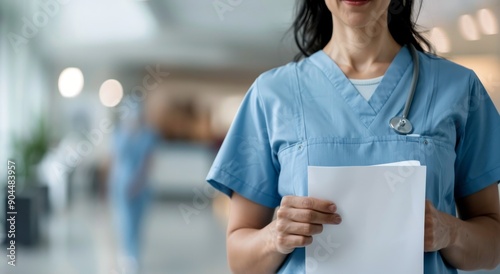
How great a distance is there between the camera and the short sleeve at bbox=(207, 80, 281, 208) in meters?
0.97

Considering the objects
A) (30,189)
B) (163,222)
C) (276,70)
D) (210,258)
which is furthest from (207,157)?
(276,70)

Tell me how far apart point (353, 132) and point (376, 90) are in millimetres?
86

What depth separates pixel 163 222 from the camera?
4.81 m

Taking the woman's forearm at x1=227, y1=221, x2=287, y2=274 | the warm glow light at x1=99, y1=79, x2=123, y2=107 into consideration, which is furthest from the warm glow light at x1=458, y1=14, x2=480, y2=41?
the warm glow light at x1=99, y1=79, x2=123, y2=107

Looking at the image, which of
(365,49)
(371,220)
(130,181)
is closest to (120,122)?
(130,181)

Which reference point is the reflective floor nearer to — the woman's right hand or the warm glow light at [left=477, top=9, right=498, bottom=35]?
the warm glow light at [left=477, top=9, right=498, bottom=35]

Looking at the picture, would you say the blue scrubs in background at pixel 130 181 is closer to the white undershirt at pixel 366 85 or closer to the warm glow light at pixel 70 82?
the warm glow light at pixel 70 82

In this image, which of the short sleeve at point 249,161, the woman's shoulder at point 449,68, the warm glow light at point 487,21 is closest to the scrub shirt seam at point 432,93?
the woman's shoulder at point 449,68

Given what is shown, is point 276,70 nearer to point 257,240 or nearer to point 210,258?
point 257,240

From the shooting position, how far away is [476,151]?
3.13 ft

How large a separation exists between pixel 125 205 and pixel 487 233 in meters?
3.00

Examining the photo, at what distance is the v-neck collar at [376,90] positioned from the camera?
932mm

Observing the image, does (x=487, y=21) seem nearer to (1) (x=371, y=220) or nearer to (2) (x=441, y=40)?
(2) (x=441, y=40)

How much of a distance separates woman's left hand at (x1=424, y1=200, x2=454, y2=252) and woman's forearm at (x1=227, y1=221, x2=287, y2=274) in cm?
21
